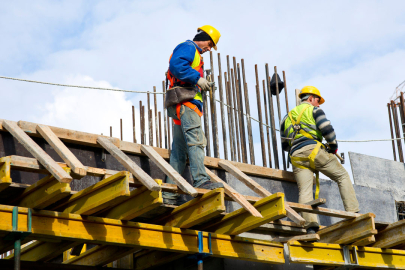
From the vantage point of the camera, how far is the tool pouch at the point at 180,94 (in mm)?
7306

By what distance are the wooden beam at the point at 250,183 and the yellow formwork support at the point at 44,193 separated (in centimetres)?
272

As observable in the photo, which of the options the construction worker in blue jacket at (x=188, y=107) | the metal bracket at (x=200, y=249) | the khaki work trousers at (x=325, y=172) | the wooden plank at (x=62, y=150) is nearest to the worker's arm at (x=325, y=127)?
the khaki work trousers at (x=325, y=172)

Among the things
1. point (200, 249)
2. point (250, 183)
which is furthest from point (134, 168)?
point (250, 183)

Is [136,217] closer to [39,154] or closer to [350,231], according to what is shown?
[39,154]

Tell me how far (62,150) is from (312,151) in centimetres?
394

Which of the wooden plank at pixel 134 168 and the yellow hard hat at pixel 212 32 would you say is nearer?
the wooden plank at pixel 134 168

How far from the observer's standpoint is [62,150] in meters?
6.03

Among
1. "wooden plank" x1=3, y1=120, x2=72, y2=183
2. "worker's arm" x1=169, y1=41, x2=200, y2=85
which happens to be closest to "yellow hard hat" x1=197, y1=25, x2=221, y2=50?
"worker's arm" x1=169, y1=41, x2=200, y2=85

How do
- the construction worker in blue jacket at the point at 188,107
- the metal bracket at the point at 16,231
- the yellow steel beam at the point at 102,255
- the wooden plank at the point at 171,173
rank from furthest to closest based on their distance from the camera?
the construction worker in blue jacket at the point at 188,107 < the yellow steel beam at the point at 102,255 < the wooden plank at the point at 171,173 < the metal bracket at the point at 16,231

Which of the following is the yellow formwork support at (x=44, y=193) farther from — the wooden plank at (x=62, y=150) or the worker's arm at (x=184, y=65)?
the worker's arm at (x=184, y=65)

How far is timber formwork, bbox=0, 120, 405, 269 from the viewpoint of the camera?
5.66 meters

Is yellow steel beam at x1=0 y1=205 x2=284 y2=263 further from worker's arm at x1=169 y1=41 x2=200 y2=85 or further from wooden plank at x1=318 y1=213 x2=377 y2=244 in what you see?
worker's arm at x1=169 y1=41 x2=200 y2=85

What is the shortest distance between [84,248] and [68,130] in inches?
85.2

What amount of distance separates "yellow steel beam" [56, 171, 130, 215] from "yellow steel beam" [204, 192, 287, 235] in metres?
1.50
